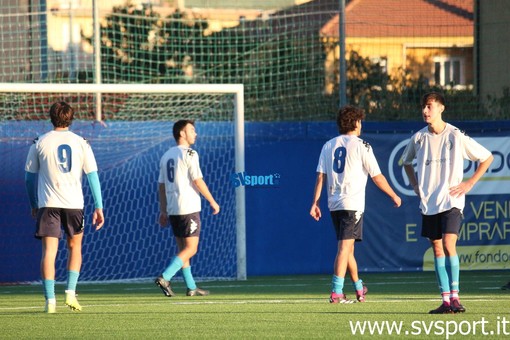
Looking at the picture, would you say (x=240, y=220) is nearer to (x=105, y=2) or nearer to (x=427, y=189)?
(x=427, y=189)

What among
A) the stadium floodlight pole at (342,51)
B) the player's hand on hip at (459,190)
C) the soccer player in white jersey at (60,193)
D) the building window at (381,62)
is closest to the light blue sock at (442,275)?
the player's hand on hip at (459,190)

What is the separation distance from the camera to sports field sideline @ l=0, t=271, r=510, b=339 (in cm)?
874

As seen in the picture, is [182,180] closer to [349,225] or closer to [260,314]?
[349,225]

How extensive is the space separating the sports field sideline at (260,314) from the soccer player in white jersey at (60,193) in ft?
1.32

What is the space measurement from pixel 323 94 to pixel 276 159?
3.46m

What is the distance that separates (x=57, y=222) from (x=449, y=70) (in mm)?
17603

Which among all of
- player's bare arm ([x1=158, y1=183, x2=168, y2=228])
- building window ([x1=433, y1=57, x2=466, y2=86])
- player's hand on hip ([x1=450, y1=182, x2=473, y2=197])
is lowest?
player's bare arm ([x1=158, y1=183, x2=168, y2=228])

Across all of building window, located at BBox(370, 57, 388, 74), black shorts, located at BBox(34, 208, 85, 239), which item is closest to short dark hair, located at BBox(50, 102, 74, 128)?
black shorts, located at BBox(34, 208, 85, 239)

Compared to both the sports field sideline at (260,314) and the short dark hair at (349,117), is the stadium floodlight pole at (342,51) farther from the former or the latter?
the short dark hair at (349,117)

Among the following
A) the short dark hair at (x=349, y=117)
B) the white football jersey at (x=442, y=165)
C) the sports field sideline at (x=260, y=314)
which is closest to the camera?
the sports field sideline at (x=260, y=314)

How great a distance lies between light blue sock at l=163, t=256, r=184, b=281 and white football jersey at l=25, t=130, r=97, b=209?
6.63ft

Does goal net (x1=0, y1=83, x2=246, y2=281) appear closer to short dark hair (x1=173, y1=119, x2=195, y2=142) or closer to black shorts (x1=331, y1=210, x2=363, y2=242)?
short dark hair (x1=173, y1=119, x2=195, y2=142)

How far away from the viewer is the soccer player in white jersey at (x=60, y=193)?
35.3ft

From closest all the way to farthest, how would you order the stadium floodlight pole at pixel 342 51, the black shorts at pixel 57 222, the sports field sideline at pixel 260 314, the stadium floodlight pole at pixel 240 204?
the sports field sideline at pixel 260 314
the black shorts at pixel 57 222
the stadium floodlight pole at pixel 240 204
the stadium floodlight pole at pixel 342 51
